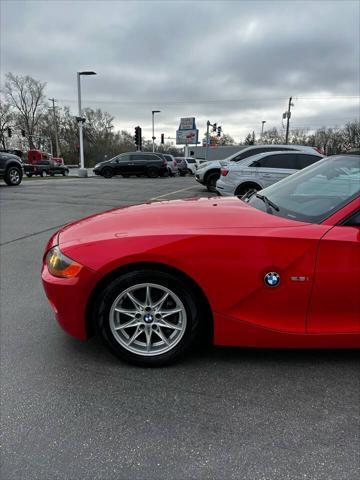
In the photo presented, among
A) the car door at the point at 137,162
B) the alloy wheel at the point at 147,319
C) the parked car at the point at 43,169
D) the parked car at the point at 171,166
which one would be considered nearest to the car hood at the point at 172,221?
the alloy wheel at the point at 147,319

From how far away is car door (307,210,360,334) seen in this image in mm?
2285

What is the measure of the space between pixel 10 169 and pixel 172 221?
1534 centimetres

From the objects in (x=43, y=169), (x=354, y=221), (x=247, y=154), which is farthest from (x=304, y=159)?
(x=43, y=169)

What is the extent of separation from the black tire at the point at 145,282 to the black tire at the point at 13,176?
1520 centimetres

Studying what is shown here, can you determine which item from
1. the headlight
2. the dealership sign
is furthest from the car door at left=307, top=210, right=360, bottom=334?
the dealership sign

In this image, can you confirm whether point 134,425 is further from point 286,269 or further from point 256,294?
point 286,269

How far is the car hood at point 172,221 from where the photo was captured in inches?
97.9

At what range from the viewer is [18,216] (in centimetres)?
856

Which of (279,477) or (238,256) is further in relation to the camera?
(238,256)

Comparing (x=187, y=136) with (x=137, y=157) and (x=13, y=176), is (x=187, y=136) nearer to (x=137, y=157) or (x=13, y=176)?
(x=137, y=157)

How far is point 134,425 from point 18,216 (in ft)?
24.7

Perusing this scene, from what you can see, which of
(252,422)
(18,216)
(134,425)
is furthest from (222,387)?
(18,216)

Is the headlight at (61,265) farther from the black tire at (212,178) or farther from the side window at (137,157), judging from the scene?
the side window at (137,157)

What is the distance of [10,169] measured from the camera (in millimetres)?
15898
